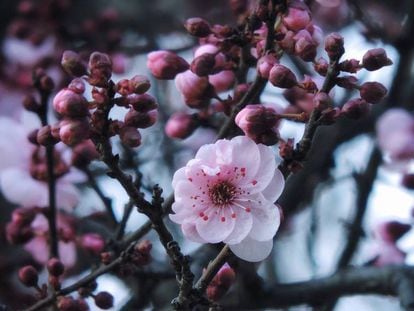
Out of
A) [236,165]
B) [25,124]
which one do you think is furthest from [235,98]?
[25,124]

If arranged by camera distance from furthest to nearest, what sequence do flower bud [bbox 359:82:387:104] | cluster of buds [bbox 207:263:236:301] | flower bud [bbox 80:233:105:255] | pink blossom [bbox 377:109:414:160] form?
pink blossom [bbox 377:109:414:160], flower bud [bbox 80:233:105:255], cluster of buds [bbox 207:263:236:301], flower bud [bbox 359:82:387:104]

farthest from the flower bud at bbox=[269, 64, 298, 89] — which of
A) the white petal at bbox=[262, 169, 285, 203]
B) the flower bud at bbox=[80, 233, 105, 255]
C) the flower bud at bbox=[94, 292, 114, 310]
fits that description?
the flower bud at bbox=[80, 233, 105, 255]

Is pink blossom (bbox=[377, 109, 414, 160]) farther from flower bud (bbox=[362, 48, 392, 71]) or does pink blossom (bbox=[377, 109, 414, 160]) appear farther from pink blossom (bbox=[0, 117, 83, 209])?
flower bud (bbox=[362, 48, 392, 71])

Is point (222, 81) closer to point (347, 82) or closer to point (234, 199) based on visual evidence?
point (234, 199)

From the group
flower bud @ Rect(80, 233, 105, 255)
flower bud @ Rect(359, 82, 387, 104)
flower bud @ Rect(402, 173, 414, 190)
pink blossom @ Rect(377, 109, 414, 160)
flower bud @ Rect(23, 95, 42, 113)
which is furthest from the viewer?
pink blossom @ Rect(377, 109, 414, 160)

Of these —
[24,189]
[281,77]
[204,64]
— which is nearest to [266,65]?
[281,77]

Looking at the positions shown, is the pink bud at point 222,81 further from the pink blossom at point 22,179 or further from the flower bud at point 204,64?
the pink blossom at point 22,179
